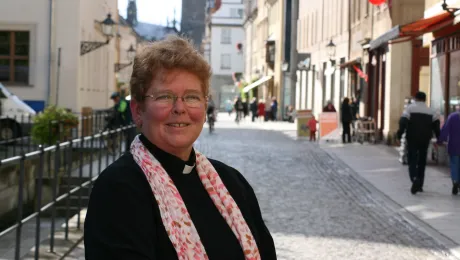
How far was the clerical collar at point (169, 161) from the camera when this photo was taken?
343 centimetres

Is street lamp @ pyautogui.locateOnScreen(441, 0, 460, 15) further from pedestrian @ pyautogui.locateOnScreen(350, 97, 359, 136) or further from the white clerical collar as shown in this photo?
the white clerical collar

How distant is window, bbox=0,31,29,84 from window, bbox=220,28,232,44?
10101 centimetres

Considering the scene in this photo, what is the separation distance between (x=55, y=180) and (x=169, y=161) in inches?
292

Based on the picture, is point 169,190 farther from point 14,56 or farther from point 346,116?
point 346,116

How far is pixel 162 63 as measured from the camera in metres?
3.39

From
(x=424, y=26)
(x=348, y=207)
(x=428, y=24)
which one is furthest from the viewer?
(x=424, y=26)

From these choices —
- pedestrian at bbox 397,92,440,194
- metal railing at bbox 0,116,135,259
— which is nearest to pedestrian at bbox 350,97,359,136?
pedestrian at bbox 397,92,440,194

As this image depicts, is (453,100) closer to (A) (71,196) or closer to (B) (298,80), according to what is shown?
(A) (71,196)

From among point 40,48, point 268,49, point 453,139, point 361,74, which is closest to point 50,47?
point 40,48

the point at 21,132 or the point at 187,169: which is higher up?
the point at 187,169

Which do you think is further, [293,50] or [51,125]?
[293,50]

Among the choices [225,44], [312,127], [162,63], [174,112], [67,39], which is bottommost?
[312,127]

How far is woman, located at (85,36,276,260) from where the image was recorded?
319 centimetres

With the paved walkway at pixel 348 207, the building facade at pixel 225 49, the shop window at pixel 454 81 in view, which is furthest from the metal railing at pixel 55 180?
the building facade at pixel 225 49
